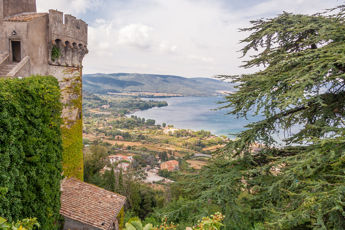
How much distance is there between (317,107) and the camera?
533cm

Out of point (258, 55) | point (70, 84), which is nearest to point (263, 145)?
point (258, 55)

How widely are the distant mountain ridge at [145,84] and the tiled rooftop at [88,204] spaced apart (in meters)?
120

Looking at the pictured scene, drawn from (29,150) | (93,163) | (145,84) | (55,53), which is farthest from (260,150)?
(145,84)

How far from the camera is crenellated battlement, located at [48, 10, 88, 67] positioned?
6961 mm

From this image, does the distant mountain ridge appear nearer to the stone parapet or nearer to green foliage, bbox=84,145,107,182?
green foliage, bbox=84,145,107,182

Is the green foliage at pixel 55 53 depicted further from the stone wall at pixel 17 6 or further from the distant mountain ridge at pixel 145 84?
the distant mountain ridge at pixel 145 84

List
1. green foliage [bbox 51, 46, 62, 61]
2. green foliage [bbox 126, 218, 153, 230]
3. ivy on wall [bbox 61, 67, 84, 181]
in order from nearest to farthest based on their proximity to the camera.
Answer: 1. green foliage [bbox 126, 218, 153, 230]
2. green foliage [bbox 51, 46, 62, 61]
3. ivy on wall [bbox 61, 67, 84, 181]

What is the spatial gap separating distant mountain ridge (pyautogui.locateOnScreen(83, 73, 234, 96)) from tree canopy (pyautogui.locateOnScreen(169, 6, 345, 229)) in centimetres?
12141

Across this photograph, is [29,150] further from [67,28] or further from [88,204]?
[67,28]

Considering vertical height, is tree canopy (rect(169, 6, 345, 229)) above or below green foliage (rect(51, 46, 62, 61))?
below

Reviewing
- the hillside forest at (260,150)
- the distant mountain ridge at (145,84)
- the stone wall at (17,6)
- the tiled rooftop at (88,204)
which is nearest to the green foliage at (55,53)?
the stone wall at (17,6)

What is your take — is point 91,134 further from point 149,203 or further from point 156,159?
point 149,203

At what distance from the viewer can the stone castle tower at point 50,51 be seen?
629cm

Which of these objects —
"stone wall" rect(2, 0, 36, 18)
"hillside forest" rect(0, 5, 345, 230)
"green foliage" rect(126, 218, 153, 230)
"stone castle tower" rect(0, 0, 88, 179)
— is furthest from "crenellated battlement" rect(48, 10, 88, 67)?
"green foliage" rect(126, 218, 153, 230)
